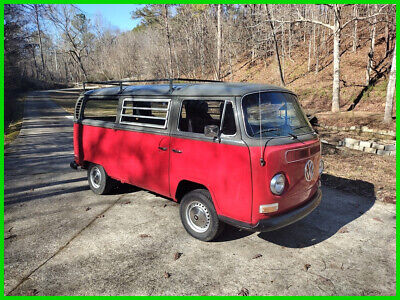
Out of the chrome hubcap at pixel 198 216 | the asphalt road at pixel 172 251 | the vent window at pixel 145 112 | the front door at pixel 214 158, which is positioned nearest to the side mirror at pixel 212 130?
the front door at pixel 214 158

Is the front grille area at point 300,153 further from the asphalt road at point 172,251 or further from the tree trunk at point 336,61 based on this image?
the tree trunk at point 336,61

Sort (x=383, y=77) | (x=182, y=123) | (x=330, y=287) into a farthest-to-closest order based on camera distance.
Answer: (x=383, y=77) < (x=182, y=123) < (x=330, y=287)

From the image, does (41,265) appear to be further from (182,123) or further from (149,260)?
(182,123)

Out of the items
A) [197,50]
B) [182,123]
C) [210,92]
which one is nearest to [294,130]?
[210,92]

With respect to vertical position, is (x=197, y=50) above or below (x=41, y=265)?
above

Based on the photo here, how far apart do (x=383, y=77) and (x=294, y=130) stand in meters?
17.8

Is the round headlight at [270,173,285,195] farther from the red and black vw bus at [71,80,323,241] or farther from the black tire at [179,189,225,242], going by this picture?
the black tire at [179,189,225,242]

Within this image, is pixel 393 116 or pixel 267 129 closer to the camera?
pixel 267 129

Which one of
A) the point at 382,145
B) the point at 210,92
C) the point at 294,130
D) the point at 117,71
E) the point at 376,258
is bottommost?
the point at 376,258

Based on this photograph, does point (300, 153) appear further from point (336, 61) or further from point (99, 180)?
point (336, 61)

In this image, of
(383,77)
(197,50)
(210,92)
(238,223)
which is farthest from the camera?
(197,50)

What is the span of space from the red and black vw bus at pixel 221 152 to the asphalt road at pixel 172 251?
21.5 inches

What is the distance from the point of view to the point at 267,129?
11.5 feet

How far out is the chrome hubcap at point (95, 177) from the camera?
5.97 meters
